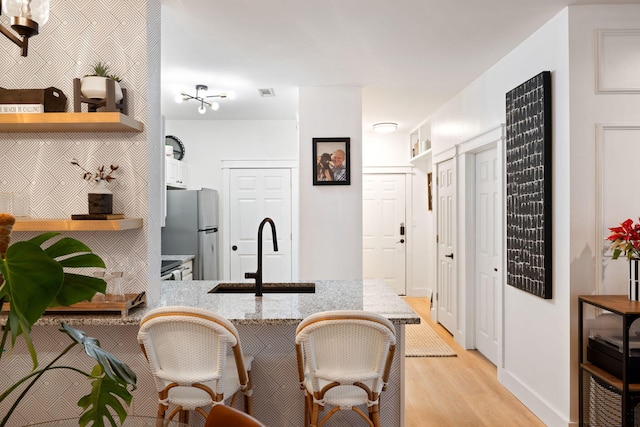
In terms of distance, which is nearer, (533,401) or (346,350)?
(346,350)

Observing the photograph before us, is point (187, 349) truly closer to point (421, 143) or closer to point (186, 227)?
point (186, 227)

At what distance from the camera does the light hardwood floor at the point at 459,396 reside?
307 cm

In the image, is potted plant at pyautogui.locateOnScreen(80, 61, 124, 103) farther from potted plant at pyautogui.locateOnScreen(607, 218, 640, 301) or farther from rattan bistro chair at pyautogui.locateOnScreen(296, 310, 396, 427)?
potted plant at pyautogui.locateOnScreen(607, 218, 640, 301)

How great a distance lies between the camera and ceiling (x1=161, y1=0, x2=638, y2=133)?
109 inches

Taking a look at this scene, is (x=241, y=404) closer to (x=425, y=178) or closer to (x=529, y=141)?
(x=529, y=141)

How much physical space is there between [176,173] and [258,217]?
48.7 inches

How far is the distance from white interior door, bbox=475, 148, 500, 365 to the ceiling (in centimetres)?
85

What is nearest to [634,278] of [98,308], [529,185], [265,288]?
[529,185]

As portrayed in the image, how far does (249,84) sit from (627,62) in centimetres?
302

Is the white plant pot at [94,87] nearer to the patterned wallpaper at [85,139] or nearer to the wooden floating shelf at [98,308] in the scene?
the patterned wallpaper at [85,139]

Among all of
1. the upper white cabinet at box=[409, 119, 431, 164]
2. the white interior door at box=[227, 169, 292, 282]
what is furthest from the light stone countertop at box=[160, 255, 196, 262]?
the upper white cabinet at box=[409, 119, 431, 164]

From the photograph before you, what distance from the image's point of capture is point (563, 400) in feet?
9.21

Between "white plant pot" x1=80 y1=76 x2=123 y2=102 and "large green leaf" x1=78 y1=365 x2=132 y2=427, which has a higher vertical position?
"white plant pot" x1=80 y1=76 x2=123 y2=102

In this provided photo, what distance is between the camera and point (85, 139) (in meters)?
2.53
